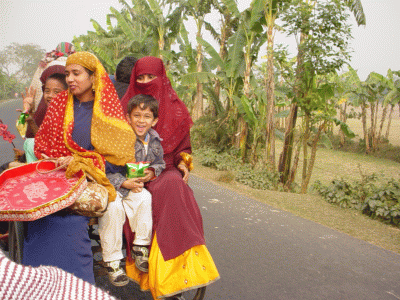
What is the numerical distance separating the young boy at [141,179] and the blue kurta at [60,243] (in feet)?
1.35

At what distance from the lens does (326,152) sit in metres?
22.6

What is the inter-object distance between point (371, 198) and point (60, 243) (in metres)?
6.10

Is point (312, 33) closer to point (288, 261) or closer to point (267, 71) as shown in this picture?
point (267, 71)

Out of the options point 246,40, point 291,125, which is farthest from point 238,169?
point 246,40

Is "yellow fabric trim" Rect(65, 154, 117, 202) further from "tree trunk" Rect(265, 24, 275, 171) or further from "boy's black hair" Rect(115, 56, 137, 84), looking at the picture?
"tree trunk" Rect(265, 24, 275, 171)

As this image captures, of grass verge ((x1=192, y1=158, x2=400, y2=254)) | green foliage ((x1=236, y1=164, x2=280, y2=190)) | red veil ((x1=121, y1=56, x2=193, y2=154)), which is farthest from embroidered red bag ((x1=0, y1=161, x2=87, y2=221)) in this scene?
green foliage ((x1=236, y1=164, x2=280, y2=190))

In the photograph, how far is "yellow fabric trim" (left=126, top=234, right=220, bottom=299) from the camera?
2.14 meters

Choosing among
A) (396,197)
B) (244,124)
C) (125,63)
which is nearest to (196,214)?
(125,63)

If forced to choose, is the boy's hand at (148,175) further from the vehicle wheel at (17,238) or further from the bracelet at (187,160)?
the vehicle wheel at (17,238)

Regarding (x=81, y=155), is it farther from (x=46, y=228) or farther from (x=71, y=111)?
(x=46, y=228)

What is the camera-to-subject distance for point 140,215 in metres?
2.35

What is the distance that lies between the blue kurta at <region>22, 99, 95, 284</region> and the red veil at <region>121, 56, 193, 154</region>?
45.8 inches

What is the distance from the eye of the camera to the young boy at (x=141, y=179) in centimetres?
232

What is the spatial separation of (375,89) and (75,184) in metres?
19.3
